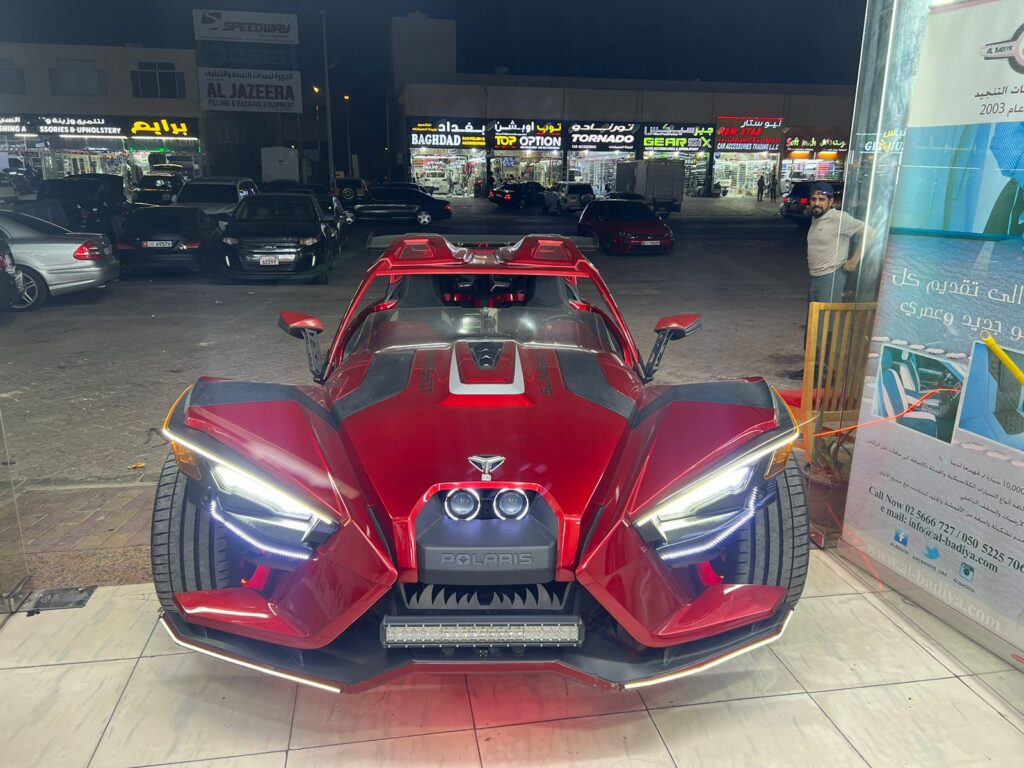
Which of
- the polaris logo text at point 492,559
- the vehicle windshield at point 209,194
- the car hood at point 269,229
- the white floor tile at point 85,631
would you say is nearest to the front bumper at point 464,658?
the polaris logo text at point 492,559

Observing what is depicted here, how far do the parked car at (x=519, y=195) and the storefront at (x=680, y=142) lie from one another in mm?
9163

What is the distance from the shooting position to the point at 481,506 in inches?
98.2

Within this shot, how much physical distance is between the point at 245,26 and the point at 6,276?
33.9m

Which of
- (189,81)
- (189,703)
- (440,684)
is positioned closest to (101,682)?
(189,703)

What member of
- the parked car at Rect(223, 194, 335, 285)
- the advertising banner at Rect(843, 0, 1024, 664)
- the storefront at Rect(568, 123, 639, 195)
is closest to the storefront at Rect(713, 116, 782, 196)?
the storefront at Rect(568, 123, 639, 195)

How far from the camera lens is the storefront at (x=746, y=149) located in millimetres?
43469

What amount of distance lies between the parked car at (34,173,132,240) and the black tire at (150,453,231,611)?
16.3 m

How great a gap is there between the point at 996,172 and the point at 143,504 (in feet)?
15.3

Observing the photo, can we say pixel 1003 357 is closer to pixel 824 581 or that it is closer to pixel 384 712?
pixel 824 581

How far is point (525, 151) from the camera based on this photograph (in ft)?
140

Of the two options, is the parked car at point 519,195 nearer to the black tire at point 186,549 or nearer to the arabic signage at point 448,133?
the arabic signage at point 448,133

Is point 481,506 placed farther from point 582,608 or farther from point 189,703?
point 189,703

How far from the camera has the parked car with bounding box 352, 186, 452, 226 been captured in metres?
26.1

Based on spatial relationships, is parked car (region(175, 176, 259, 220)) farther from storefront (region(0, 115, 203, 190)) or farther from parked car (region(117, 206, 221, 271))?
storefront (region(0, 115, 203, 190))
